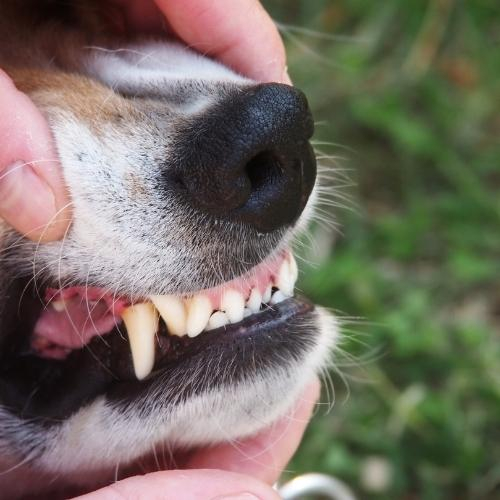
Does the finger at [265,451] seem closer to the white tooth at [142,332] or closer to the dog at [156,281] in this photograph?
the dog at [156,281]

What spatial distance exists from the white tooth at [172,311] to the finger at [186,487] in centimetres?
34

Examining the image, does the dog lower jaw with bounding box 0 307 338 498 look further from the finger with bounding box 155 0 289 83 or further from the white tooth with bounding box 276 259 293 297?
the finger with bounding box 155 0 289 83

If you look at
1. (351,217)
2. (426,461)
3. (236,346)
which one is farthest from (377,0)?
(236,346)

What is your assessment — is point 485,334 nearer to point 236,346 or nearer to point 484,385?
point 484,385

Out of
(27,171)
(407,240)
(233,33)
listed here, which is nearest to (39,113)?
(27,171)

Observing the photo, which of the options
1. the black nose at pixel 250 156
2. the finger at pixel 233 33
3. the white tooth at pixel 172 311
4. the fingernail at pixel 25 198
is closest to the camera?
the fingernail at pixel 25 198

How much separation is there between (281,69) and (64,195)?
75cm

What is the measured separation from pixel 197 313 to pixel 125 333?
210mm

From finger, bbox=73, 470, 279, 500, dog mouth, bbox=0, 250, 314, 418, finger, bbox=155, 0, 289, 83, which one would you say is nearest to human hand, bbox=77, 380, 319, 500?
finger, bbox=73, 470, 279, 500

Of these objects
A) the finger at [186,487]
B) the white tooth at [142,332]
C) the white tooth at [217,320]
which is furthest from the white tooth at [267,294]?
the finger at [186,487]

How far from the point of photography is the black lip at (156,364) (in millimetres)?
1847

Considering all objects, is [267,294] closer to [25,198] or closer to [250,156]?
[250,156]

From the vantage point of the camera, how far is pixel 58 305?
198 centimetres

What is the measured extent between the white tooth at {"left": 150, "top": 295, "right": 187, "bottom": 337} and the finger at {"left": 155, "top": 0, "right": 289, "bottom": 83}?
0.69m
